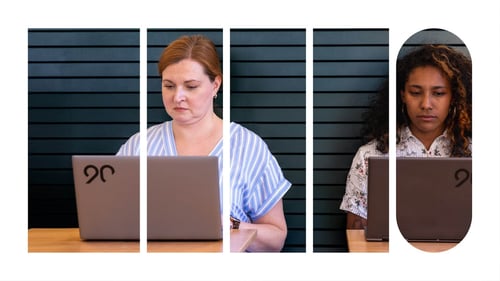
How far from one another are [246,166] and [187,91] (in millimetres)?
561

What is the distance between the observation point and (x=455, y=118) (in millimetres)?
5637

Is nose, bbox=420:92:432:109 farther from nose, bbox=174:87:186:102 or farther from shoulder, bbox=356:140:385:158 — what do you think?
nose, bbox=174:87:186:102

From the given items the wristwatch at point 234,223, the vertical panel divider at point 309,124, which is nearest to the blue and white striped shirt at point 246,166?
the wristwatch at point 234,223

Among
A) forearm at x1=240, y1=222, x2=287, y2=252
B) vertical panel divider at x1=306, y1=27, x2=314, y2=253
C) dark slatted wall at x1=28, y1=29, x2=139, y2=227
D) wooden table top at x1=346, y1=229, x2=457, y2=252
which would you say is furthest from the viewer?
dark slatted wall at x1=28, y1=29, x2=139, y2=227

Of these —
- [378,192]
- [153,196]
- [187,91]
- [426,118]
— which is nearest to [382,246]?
[378,192]

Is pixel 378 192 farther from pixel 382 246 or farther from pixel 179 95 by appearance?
pixel 179 95

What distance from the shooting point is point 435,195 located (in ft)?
14.1

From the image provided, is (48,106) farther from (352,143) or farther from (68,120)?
(352,143)

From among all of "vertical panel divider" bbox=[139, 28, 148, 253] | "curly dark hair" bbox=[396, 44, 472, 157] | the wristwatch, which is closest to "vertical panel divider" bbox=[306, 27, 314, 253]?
"vertical panel divider" bbox=[139, 28, 148, 253]

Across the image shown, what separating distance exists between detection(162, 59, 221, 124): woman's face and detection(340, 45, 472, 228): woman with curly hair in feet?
3.14

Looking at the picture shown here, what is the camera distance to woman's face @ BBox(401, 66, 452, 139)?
222 inches

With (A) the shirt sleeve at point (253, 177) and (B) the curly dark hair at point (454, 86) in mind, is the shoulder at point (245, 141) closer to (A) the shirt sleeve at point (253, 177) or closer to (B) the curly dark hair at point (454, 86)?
(A) the shirt sleeve at point (253, 177)
